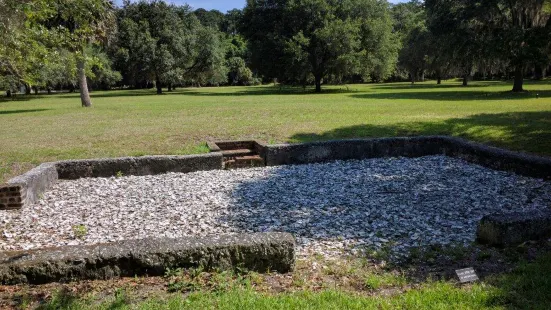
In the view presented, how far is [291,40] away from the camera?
107 feet

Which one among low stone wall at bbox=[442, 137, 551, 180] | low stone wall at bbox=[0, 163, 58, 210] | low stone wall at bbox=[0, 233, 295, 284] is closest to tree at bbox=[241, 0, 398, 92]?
low stone wall at bbox=[442, 137, 551, 180]

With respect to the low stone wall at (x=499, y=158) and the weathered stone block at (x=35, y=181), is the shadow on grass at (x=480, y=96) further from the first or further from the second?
the weathered stone block at (x=35, y=181)

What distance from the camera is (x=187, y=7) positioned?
4894 centimetres

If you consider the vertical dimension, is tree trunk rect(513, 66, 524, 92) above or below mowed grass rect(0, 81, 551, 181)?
above

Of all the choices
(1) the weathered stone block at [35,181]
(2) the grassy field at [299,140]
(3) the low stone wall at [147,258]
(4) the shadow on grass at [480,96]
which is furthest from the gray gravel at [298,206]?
(4) the shadow on grass at [480,96]

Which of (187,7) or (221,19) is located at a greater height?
(221,19)

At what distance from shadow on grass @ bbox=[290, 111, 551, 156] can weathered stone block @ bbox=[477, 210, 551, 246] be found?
4827 mm

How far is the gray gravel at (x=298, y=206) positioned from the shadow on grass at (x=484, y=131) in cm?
211

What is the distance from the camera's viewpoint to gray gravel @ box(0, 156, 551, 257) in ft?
15.3

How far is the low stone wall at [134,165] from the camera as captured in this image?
7.82 meters

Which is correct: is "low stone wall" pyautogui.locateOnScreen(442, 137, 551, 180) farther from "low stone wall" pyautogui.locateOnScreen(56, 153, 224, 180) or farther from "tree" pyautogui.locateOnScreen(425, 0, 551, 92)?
"tree" pyautogui.locateOnScreen(425, 0, 551, 92)

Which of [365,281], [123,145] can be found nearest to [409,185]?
[365,281]

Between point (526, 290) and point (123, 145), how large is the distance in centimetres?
910

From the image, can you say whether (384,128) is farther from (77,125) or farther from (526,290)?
(77,125)
